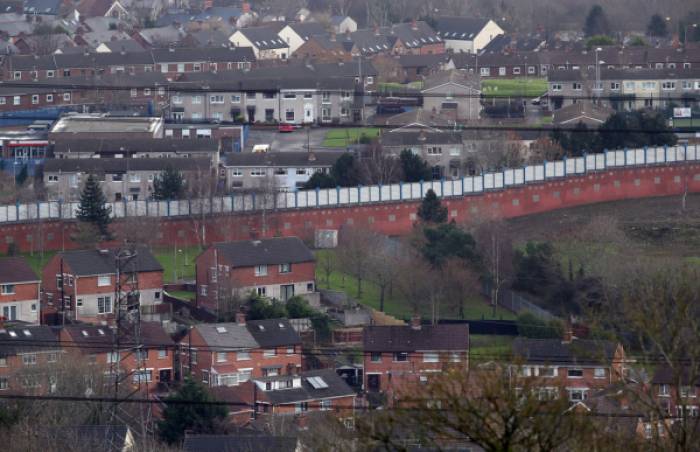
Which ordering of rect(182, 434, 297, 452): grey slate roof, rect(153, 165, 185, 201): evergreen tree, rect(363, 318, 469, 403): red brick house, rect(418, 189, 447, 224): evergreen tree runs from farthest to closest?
1. rect(153, 165, 185, 201): evergreen tree
2. rect(418, 189, 447, 224): evergreen tree
3. rect(363, 318, 469, 403): red brick house
4. rect(182, 434, 297, 452): grey slate roof

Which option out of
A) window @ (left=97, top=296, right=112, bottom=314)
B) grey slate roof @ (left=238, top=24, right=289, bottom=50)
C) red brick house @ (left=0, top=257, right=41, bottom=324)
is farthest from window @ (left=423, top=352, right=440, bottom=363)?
grey slate roof @ (left=238, top=24, right=289, bottom=50)

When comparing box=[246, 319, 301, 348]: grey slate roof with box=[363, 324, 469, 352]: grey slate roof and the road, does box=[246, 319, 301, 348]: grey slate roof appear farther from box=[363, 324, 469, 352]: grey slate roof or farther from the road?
the road

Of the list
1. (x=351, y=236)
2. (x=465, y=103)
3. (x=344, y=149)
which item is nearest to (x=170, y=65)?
(x=465, y=103)

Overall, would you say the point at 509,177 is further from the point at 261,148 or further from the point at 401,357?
the point at 401,357

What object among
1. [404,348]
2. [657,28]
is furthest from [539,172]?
[657,28]

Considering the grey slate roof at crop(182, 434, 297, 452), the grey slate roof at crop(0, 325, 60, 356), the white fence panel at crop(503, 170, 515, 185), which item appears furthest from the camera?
the white fence panel at crop(503, 170, 515, 185)

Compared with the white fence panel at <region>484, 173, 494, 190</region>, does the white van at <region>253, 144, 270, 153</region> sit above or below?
above

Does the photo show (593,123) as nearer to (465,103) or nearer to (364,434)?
(465,103)
